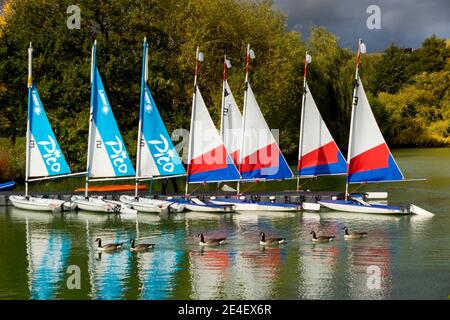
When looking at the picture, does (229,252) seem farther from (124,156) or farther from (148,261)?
(124,156)

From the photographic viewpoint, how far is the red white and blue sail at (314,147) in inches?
1811

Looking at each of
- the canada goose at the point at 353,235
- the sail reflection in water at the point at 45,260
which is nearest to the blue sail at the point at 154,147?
the sail reflection in water at the point at 45,260

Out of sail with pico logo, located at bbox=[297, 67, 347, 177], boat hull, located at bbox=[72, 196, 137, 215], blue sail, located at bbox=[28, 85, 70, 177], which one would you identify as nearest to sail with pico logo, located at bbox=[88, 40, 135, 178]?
boat hull, located at bbox=[72, 196, 137, 215]

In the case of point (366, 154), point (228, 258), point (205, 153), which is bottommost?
point (228, 258)

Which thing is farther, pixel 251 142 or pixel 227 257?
pixel 251 142

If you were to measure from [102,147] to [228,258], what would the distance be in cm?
1624

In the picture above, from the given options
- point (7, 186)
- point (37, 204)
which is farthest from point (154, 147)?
point (7, 186)

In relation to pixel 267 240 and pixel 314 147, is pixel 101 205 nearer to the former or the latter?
pixel 267 240

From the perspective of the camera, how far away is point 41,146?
4356cm

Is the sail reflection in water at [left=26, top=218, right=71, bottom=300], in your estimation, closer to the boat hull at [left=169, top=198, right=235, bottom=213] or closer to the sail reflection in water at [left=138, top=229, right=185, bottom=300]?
the sail reflection in water at [left=138, top=229, right=185, bottom=300]

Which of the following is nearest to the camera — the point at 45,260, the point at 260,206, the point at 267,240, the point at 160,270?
the point at 160,270

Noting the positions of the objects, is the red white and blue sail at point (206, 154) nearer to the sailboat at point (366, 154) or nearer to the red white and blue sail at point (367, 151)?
the sailboat at point (366, 154)

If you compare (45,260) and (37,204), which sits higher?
(37,204)

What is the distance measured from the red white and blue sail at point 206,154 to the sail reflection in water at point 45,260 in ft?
34.0
